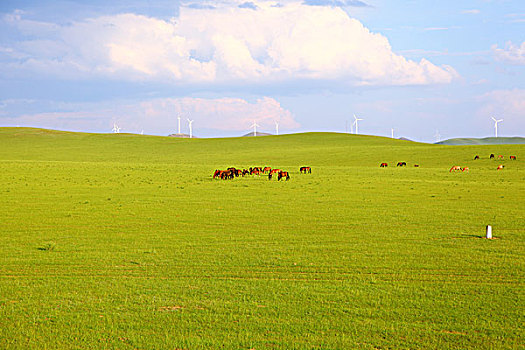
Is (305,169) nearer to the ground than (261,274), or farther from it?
farther from it

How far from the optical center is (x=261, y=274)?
1178 centimetres

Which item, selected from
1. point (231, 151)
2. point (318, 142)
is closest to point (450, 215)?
point (231, 151)

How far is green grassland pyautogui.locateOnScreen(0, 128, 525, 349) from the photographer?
8.23m

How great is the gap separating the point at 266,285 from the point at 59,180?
37724mm

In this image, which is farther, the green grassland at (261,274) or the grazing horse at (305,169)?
the grazing horse at (305,169)

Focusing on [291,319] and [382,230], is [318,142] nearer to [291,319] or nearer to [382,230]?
[382,230]

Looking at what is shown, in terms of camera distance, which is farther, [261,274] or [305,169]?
[305,169]

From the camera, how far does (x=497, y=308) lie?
9367mm

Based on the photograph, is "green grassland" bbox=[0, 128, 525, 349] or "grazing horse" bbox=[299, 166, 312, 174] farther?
"grazing horse" bbox=[299, 166, 312, 174]

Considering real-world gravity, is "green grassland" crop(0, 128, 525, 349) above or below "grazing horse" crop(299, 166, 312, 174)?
below

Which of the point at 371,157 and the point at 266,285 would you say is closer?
the point at 266,285

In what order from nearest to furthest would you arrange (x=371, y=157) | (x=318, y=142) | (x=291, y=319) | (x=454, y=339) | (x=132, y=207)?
(x=454, y=339), (x=291, y=319), (x=132, y=207), (x=371, y=157), (x=318, y=142)

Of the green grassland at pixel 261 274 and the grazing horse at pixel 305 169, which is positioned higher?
the grazing horse at pixel 305 169

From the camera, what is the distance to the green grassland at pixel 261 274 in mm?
8227
